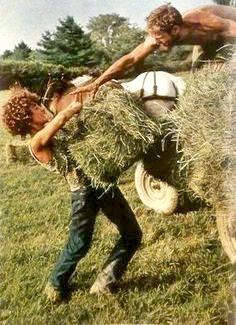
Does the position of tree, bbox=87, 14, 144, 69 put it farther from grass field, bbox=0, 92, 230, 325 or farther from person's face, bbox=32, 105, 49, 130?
grass field, bbox=0, 92, 230, 325

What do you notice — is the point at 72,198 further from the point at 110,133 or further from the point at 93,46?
the point at 93,46

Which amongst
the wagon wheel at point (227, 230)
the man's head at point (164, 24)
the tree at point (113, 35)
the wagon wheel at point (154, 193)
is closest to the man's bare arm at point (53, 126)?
the tree at point (113, 35)

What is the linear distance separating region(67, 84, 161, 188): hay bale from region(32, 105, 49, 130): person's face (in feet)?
0.37

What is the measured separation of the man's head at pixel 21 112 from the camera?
2.37 metres

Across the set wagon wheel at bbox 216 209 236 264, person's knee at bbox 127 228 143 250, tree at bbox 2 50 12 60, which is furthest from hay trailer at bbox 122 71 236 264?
tree at bbox 2 50 12 60

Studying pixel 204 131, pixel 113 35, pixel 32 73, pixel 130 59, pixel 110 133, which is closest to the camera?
pixel 204 131

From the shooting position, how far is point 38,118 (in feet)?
7.86

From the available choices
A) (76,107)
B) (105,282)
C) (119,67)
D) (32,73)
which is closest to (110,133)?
(76,107)

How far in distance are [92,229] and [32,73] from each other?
24.8 inches

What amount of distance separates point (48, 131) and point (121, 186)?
53cm

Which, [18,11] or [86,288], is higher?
[18,11]

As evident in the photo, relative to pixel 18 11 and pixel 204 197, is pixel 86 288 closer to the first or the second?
pixel 204 197

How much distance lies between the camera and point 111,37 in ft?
8.26

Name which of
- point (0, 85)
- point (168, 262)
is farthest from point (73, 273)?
point (0, 85)
